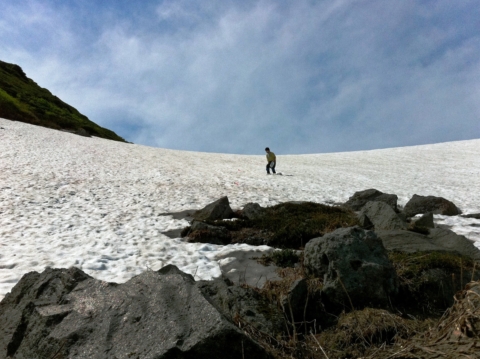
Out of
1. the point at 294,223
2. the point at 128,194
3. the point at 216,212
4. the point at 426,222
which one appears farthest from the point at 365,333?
the point at 128,194

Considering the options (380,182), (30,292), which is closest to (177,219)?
(30,292)

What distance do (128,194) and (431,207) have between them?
1394 centimetres

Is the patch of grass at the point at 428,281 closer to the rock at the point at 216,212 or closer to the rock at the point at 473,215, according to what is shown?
the rock at the point at 216,212

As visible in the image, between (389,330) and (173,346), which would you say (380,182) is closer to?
(389,330)

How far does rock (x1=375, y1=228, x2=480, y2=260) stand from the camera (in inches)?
346

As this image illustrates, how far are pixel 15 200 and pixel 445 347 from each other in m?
16.2

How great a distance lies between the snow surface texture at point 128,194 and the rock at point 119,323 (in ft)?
9.20

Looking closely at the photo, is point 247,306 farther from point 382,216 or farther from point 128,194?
point 128,194

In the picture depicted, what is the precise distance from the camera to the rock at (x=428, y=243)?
880cm

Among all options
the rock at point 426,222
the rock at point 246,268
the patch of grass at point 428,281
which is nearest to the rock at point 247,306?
the rock at point 246,268

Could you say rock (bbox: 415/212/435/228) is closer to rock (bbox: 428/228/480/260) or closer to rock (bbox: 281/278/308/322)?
rock (bbox: 428/228/480/260)

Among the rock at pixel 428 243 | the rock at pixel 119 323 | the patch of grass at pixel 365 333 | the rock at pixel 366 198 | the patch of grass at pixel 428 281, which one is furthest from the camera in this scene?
the rock at pixel 366 198

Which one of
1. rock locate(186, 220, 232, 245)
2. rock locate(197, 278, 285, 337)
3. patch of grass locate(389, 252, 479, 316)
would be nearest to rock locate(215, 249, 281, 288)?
rock locate(186, 220, 232, 245)

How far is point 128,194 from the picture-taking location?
18078 millimetres
